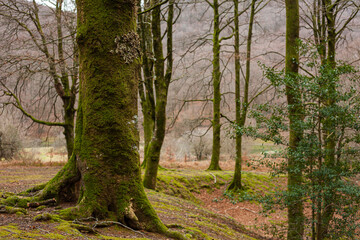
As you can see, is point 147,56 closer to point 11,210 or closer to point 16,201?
point 16,201

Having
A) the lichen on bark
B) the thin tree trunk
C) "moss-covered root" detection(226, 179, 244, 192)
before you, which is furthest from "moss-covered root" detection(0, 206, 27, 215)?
"moss-covered root" detection(226, 179, 244, 192)

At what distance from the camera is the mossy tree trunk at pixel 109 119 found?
10.2 ft

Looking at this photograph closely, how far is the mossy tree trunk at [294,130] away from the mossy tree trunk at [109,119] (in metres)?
3.44

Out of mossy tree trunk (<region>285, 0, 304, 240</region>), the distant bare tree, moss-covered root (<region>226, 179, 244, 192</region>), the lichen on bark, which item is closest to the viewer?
the lichen on bark

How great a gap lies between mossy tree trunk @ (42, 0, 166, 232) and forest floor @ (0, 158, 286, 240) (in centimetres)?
28

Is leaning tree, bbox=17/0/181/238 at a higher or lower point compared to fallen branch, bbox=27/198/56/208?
higher

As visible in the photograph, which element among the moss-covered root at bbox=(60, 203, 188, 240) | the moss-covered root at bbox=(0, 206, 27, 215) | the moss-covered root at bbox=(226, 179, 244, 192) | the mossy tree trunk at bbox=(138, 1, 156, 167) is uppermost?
the mossy tree trunk at bbox=(138, 1, 156, 167)

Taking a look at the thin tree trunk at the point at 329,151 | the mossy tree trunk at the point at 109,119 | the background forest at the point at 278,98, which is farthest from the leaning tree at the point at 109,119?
the thin tree trunk at the point at 329,151

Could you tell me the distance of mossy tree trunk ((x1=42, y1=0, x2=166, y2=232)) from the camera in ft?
10.2

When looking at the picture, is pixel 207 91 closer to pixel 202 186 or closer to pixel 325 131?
pixel 202 186

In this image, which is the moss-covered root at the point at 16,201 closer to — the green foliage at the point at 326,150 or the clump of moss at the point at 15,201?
the clump of moss at the point at 15,201

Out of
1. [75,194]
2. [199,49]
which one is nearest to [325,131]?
[75,194]

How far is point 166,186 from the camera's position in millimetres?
10211

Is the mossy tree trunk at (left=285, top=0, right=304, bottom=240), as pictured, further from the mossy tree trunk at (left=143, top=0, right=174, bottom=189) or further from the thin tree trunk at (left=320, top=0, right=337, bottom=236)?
the mossy tree trunk at (left=143, top=0, right=174, bottom=189)
